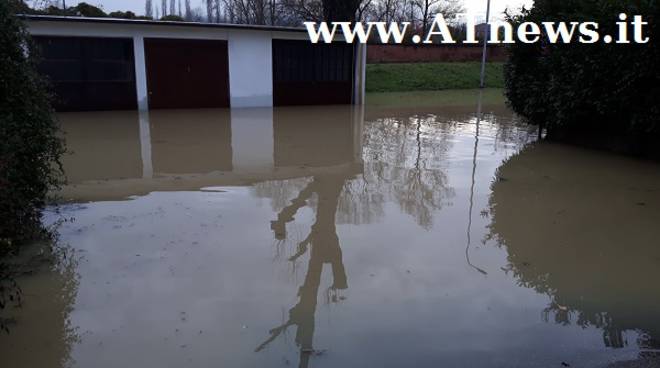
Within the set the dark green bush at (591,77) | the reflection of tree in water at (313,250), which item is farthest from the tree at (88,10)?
the reflection of tree in water at (313,250)

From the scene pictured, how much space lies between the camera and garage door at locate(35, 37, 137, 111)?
15539 mm

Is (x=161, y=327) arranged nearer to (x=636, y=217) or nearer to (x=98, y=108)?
(x=636, y=217)

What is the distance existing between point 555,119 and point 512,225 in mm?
5236

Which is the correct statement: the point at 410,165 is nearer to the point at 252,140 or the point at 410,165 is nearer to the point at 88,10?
the point at 252,140

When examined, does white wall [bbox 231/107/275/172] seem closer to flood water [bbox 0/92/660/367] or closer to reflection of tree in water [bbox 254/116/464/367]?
flood water [bbox 0/92/660/367]

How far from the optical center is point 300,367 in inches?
123

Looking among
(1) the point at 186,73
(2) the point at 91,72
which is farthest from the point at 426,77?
(2) the point at 91,72

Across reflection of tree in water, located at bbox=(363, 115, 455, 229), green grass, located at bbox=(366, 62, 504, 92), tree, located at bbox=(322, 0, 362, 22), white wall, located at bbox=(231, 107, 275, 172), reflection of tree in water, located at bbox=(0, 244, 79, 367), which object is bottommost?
reflection of tree in water, located at bbox=(0, 244, 79, 367)

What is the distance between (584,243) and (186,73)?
14.3 meters

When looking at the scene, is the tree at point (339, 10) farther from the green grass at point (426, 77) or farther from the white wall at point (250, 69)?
the green grass at point (426, 77)

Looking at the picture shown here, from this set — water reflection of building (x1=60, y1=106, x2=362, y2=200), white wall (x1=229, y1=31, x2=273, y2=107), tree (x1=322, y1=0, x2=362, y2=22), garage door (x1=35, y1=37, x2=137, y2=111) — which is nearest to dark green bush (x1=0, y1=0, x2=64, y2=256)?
water reflection of building (x1=60, y1=106, x2=362, y2=200)

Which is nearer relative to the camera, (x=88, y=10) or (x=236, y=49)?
(x=236, y=49)

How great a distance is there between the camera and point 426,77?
28.2m

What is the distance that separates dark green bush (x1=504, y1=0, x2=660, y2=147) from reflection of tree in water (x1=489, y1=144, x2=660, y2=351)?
40.2 inches
